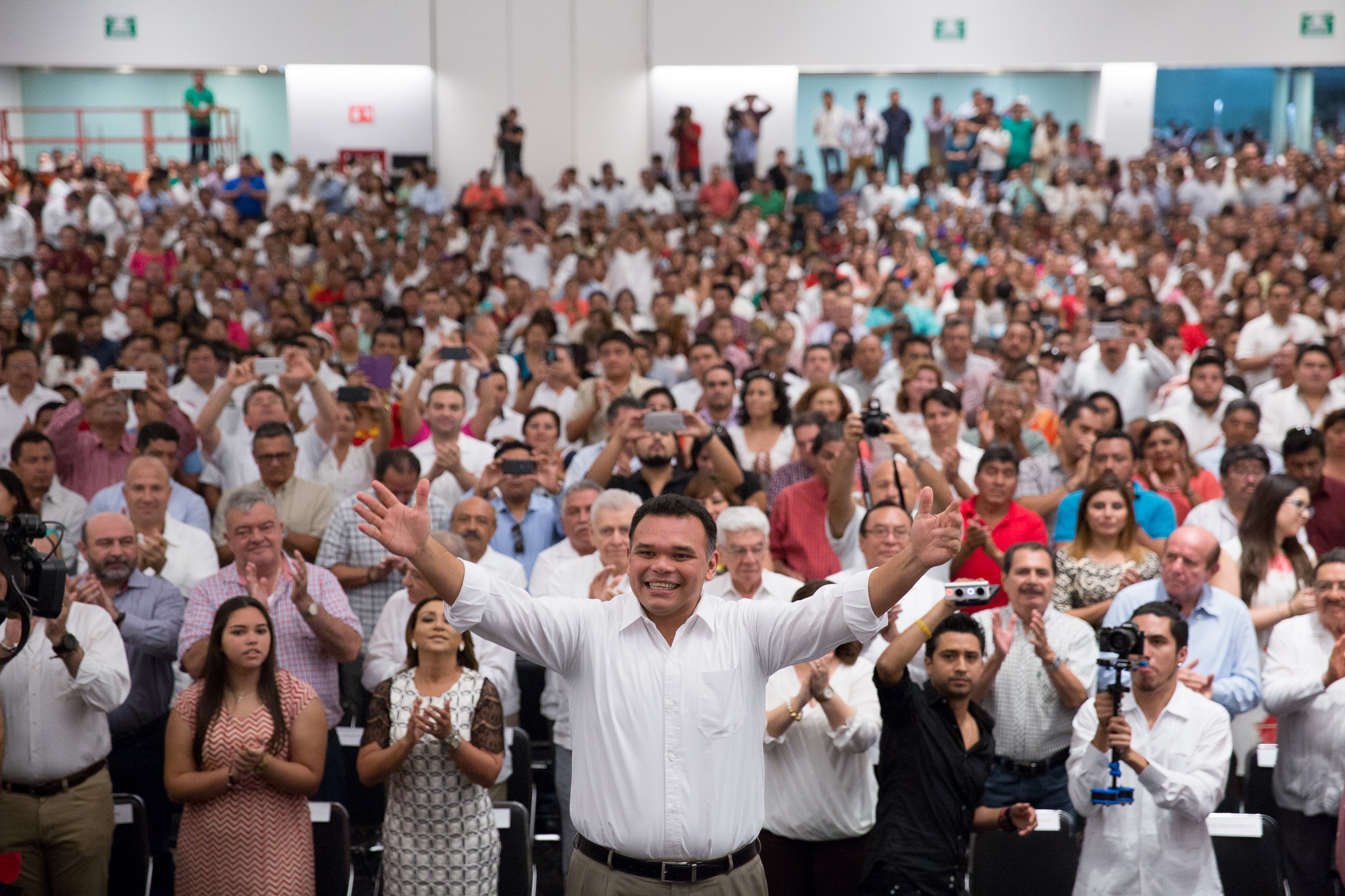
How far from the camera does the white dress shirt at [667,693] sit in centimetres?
274

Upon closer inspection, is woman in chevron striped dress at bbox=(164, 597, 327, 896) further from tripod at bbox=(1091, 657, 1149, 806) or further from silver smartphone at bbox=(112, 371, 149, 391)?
silver smartphone at bbox=(112, 371, 149, 391)

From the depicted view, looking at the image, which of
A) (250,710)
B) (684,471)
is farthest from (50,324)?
(250,710)

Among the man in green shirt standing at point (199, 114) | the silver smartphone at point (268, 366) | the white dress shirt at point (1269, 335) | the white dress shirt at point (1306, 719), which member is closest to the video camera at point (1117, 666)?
the white dress shirt at point (1306, 719)

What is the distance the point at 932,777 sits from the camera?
3.84 m

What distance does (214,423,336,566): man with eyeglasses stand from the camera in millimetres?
5941

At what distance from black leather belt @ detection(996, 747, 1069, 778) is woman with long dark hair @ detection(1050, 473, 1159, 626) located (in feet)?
2.10

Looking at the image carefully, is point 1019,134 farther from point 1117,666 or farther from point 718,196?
point 1117,666

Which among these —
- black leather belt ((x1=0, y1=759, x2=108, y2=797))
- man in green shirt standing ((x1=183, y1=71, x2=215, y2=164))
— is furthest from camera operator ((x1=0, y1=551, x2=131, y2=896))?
man in green shirt standing ((x1=183, y1=71, x2=215, y2=164))

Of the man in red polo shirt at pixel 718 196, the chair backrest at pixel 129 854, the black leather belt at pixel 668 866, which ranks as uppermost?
the man in red polo shirt at pixel 718 196

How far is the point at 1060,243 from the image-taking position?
14.4 m

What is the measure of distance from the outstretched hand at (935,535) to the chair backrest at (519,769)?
2.40 meters

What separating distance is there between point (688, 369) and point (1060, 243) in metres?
7.08

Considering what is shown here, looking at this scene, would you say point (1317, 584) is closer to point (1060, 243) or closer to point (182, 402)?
point (182, 402)

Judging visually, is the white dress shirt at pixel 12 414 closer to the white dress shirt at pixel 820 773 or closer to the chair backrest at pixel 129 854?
the chair backrest at pixel 129 854
